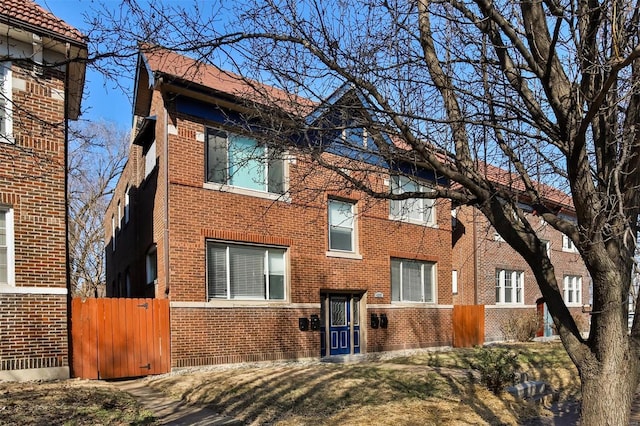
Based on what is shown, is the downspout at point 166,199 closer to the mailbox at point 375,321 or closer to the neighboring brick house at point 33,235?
the neighboring brick house at point 33,235

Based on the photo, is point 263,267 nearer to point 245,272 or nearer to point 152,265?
point 245,272

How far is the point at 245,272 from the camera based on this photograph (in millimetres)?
13750

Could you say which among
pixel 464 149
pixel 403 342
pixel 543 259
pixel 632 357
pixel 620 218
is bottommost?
pixel 403 342

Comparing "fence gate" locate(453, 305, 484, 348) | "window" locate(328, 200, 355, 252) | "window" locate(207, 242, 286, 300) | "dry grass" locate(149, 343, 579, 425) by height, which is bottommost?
"fence gate" locate(453, 305, 484, 348)

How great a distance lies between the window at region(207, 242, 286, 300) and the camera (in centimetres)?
1320

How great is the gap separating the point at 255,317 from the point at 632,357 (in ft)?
34.4

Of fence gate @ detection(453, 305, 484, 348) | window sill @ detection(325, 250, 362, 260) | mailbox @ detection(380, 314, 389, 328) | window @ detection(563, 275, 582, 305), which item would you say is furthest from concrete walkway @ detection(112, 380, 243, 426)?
window @ detection(563, 275, 582, 305)

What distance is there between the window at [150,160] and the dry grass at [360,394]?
581 cm

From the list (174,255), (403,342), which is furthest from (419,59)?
(403,342)

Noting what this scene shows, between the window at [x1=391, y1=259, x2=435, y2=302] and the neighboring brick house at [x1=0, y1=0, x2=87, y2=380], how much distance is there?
10681 mm

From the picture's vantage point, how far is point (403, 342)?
17.7m

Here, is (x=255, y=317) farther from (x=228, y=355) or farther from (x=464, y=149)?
(x=464, y=149)

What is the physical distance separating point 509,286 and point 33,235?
21.0 m

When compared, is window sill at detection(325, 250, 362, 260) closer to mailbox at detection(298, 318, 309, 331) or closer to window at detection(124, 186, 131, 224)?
mailbox at detection(298, 318, 309, 331)
